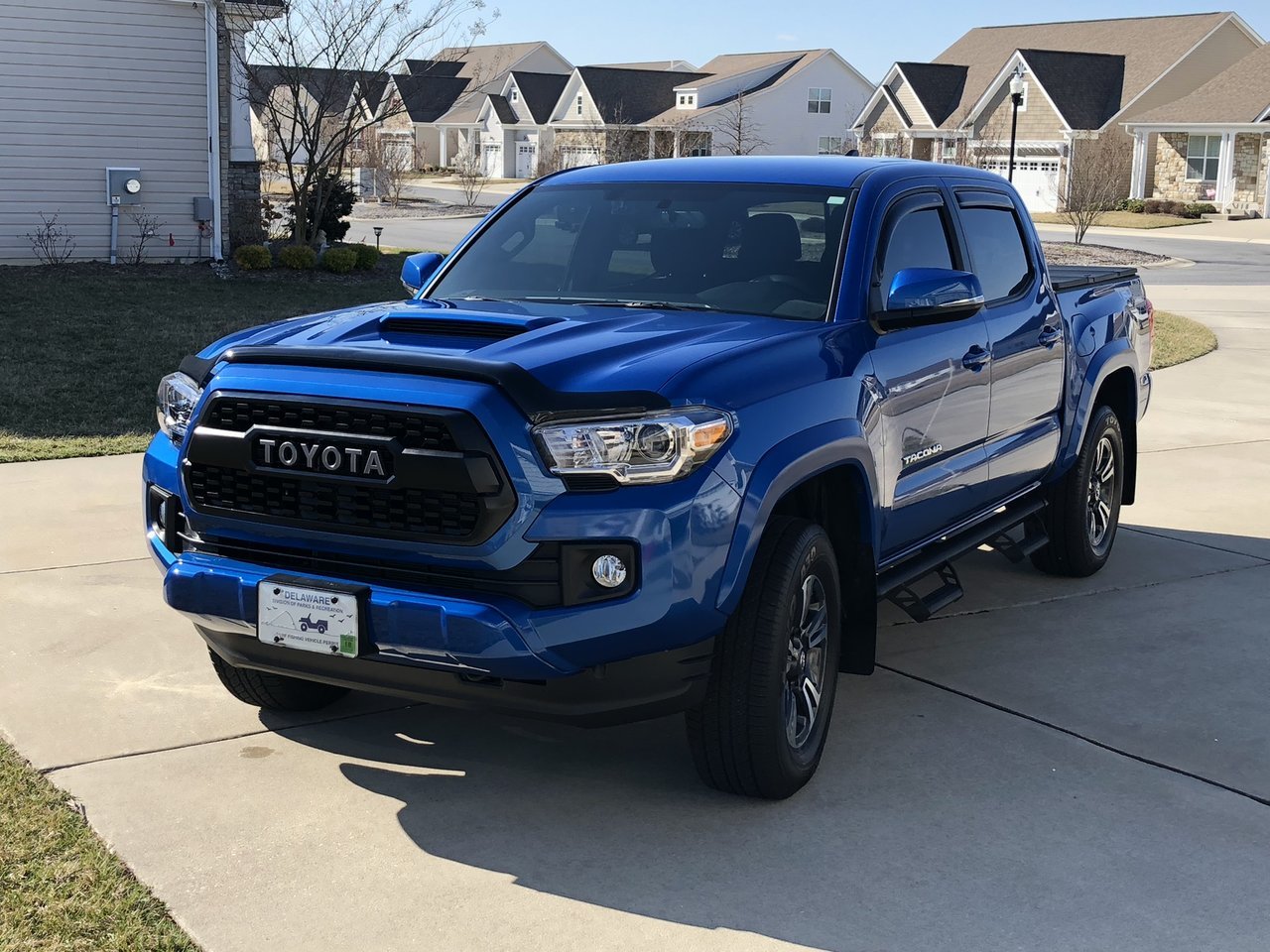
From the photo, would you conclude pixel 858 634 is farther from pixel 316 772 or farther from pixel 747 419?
pixel 316 772

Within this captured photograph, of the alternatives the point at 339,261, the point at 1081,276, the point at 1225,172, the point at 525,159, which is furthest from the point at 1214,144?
the point at 1081,276

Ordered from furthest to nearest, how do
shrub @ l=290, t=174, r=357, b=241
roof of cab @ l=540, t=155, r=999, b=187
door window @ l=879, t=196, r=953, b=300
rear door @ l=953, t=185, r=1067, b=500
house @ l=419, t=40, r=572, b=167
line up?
house @ l=419, t=40, r=572, b=167
shrub @ l=290, t=174, r=357, b=241
rear door @ l=953, t=185, r=1067, b=500
roof of cab @ l=540, t=155, r=999, b=187
door window @ l=879, t=196, r=953, b=300

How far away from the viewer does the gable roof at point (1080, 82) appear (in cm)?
5734

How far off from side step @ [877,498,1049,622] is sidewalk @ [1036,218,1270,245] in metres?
35.5

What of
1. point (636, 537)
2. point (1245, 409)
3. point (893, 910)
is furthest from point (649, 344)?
point (1245, 409)

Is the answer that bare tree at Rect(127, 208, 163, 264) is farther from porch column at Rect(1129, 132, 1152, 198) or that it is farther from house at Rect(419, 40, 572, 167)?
house at Rect(419, 40, 572, 167)

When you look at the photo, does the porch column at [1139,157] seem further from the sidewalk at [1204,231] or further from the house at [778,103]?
the house at [778,103]

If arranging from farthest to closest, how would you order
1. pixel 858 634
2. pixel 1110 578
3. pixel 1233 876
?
pixel 1110 578 → pixel 858 634 → pixel 1233 876

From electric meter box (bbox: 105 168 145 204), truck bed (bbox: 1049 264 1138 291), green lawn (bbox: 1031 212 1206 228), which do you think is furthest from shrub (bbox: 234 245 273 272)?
green lawn (bbox: 1031 212 1206 228)

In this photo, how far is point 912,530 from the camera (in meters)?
5.33

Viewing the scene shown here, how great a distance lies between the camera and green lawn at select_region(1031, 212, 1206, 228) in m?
47.4

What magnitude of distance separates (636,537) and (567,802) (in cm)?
108

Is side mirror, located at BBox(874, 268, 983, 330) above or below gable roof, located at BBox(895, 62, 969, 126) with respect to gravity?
below

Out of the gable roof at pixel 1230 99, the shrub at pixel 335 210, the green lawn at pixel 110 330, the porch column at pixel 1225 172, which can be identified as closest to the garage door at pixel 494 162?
the gable roof at pixel 1230 99
